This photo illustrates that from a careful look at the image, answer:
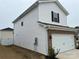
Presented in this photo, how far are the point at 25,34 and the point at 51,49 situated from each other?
20.5ft

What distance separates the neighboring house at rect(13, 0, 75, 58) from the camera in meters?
14.8

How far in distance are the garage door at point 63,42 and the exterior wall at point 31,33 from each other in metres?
1.19

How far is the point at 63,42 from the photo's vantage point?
1678 centimetres

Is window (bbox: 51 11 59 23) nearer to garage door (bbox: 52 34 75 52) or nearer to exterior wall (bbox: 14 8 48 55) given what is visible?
garage door (bbox: 52 34 75 52)

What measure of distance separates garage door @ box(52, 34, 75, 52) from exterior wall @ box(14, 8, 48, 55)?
119 centimetres

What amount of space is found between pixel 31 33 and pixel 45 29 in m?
3.25

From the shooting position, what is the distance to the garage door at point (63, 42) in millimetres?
15303

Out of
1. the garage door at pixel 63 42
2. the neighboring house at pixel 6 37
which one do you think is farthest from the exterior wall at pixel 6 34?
the garage door at pixel 63 42

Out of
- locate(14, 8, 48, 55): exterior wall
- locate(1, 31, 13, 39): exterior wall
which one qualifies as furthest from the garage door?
locate(1, 31, 13, 39): exterior wall

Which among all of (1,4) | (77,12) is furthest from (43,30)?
(77,12)

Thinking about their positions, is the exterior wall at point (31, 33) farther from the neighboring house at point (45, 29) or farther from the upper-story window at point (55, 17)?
the upper-story window at point (55, 17)

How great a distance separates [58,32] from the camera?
15.9 meters

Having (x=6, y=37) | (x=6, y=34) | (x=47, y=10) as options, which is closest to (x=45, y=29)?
(x=47, y=10)

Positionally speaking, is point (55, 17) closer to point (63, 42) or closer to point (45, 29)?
point (63, 42)
